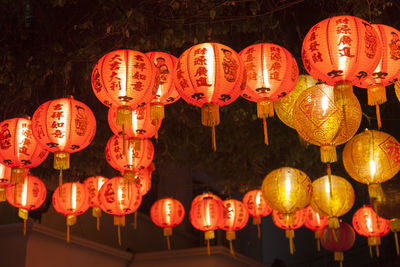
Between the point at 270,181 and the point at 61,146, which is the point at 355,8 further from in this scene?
the point at 61,146

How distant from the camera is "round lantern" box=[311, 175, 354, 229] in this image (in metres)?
8.23

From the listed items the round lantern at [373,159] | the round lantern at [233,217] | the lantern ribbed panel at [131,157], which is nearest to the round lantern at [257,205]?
the round lantern at [233,217]

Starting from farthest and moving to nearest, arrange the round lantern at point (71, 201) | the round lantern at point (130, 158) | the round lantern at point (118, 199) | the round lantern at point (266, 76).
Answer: the round lantern at point (71, 201) → the round lantern at point (118, 199) → the round lantern at point (130, 158) → the round lantern at point (266, 76)

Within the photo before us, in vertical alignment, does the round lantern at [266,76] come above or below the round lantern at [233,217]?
above

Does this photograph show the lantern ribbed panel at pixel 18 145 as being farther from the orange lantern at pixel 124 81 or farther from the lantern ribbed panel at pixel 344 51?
the lantern ribbed panel at pixel 344 51

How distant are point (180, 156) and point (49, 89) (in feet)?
11.4

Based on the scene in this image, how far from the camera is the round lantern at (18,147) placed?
22.7ft

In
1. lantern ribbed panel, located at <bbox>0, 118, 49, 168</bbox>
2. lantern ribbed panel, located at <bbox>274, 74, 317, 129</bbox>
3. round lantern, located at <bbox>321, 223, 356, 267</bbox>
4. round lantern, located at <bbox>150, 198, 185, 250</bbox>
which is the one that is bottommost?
round lantern, located at <bbox>321, 223, 356, 267</bbox>

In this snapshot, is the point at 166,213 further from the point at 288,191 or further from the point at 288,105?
the point at 288,105

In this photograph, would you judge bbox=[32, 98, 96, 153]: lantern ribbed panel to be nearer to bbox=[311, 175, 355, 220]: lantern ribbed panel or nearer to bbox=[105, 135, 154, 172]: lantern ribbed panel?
bbox=[105, 135, 154, 172]: lantern ribbed panel

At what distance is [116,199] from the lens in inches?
332

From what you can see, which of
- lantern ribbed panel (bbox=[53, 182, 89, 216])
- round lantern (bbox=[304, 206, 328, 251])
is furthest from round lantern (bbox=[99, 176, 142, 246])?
round lantern (bbox=[304, 206, 328, 251])

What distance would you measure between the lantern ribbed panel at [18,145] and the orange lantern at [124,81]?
1488 millimetres

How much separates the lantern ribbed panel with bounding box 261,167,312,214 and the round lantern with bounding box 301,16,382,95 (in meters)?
3.01
